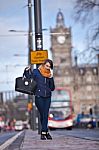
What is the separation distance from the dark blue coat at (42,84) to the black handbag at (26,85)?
0.13 metres

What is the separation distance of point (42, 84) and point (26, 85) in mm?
379

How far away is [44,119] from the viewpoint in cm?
1414

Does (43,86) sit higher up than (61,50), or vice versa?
(61,50)

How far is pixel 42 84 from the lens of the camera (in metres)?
14.0

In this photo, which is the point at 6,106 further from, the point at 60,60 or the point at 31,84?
the point at 31,84

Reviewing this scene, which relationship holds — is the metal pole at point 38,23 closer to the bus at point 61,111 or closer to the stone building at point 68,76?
the bus at point 61,111

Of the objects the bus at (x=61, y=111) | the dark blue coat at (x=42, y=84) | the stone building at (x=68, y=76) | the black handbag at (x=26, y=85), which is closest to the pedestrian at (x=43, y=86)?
the dark blue coat at (x=42, y=84)

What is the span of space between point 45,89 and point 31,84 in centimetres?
37

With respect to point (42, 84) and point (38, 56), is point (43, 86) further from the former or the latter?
point (38, 56)

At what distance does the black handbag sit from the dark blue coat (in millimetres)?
127

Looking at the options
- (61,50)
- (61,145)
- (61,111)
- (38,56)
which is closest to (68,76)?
(61,50)

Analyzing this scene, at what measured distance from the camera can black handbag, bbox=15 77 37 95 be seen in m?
13.9

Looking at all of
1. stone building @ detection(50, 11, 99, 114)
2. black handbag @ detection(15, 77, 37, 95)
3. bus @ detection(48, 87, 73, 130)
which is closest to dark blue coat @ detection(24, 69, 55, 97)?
black handbag @ detection(15, 77, 37, 95)

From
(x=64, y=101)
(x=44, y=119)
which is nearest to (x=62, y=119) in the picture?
(x=64, y=101)
